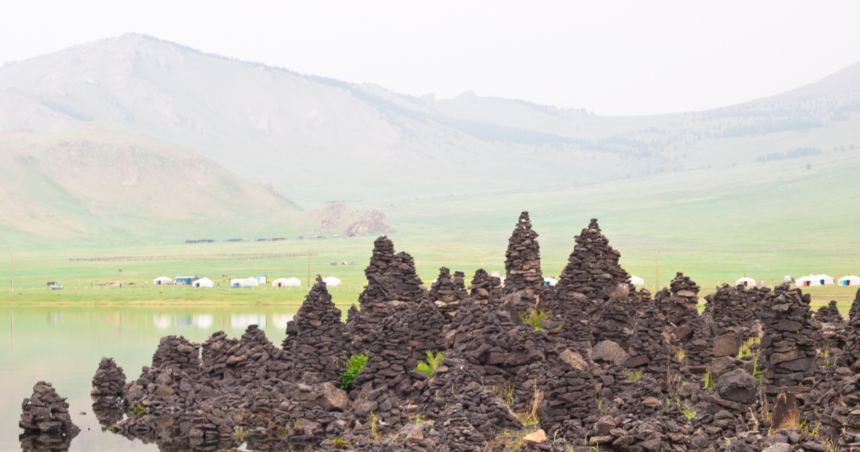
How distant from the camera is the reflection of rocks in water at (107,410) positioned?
1673 inches

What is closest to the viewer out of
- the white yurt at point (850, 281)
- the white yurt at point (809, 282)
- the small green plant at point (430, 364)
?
the small green plant at point (430, 364)

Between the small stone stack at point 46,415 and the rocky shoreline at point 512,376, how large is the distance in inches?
3.6

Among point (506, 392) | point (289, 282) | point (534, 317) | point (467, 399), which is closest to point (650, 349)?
point (506, 392)

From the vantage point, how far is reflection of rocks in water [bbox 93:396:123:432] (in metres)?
42.5

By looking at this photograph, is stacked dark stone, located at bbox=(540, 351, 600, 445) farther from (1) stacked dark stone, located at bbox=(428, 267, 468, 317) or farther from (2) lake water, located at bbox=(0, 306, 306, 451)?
(2) lake water, located at bbox=(0, 306, 306, 451)

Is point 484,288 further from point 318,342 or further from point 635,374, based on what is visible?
point 635,374

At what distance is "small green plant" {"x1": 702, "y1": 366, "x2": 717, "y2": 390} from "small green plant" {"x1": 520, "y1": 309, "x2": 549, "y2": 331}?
906 cm

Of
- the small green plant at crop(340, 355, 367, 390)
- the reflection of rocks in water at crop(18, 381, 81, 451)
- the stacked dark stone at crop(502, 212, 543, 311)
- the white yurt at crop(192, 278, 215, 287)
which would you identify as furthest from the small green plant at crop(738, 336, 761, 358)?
the white yurt at crop(192, 278, 215, 287)

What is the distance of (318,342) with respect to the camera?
45.9 meters

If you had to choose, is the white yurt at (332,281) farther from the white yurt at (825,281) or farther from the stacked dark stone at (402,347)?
the stacked dark stone at (402,347)

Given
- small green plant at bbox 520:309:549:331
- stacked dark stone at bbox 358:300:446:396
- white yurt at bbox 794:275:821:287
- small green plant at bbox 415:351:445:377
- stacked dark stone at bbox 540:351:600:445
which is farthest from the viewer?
white yurt at bbox 794:275:821:287

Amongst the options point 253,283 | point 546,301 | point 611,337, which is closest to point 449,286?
point 546,301

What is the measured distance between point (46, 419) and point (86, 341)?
3350 cm

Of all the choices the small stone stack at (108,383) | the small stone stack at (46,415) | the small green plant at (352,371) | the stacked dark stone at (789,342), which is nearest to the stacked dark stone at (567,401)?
the stacked dark stone at (789,342)
